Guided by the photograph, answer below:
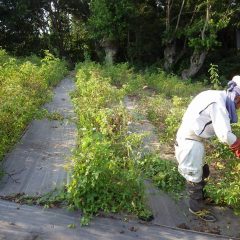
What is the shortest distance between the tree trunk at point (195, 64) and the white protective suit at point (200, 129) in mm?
14386

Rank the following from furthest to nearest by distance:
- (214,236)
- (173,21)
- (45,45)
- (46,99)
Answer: (45,45)
(173,21)
(46,99)
(214,236)

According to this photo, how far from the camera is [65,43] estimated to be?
966 inches

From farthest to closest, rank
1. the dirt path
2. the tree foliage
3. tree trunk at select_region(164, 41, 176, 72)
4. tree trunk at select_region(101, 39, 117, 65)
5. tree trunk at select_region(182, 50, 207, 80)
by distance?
tree trunk at select_region(101, 39, 117, 65) → tree trunk at select_region(164, 41, 176, 72) → tree trunk at select_region(182, 50, 207, 80) → the tree foliage → the dirt path

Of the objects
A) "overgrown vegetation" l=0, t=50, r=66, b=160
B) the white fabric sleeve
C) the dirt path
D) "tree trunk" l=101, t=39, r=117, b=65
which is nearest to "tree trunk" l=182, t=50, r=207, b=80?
"tree trunk" l=101, t=39, r=117, b=65

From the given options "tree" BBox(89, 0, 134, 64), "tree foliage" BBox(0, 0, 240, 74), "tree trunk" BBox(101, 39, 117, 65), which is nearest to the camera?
"tree foliage" BBox(0, 0, 240, 74)

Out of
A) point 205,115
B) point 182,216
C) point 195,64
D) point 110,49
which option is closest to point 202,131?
point 205,115

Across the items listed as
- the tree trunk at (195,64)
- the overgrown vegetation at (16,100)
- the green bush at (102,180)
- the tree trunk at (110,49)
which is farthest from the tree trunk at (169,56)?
the green bush at (102,180)

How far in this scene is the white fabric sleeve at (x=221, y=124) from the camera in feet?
11.2

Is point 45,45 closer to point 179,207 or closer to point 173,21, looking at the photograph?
point 173,21

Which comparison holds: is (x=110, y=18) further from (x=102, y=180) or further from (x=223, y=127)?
(x=223, y=127)

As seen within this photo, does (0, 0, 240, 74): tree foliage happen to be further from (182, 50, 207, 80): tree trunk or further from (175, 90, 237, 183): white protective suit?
(175, 90, 237, 183): white protective suit

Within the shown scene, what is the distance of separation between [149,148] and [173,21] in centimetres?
1423

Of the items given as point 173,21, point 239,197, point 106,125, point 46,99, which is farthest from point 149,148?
point 173,21

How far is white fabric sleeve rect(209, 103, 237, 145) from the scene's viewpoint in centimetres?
341
